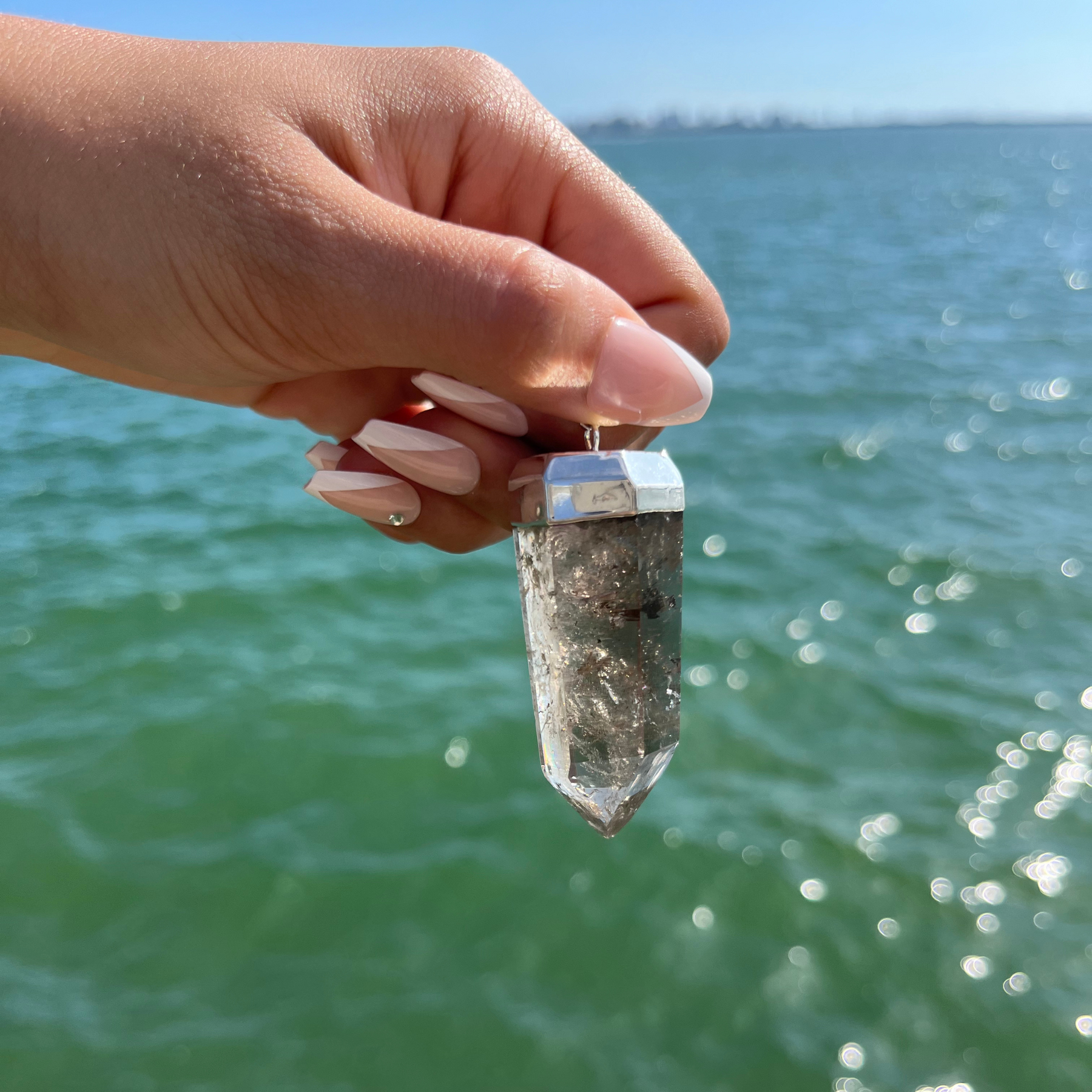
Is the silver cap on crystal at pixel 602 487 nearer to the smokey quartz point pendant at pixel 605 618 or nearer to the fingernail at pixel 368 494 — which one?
the smokey quartz point pendant at pixel 605 618

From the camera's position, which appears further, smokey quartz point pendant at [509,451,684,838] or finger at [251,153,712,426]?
finger at [251,153,712,426]

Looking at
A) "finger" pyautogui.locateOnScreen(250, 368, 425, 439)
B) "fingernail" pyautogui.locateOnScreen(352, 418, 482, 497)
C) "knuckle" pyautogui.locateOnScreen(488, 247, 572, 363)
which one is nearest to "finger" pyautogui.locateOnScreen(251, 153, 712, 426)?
"knuckle" pyautogui.locateOnScreen(488, 247, 572, 363)

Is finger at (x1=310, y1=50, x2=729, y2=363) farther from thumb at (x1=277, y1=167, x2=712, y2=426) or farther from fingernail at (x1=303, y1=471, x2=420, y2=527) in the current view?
fingernail at (x1=303, y1=471, x2=420, y2=527)

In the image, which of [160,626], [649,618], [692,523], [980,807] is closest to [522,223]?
[649,618]

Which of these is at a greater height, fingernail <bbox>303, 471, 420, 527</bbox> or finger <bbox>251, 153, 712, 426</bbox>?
finger <bbox>251, 153, 712, 426</bbox>

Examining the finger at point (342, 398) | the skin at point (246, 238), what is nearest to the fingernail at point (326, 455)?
the skin at point (246, 238)

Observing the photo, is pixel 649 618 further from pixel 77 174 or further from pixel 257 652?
pixel 257 652
